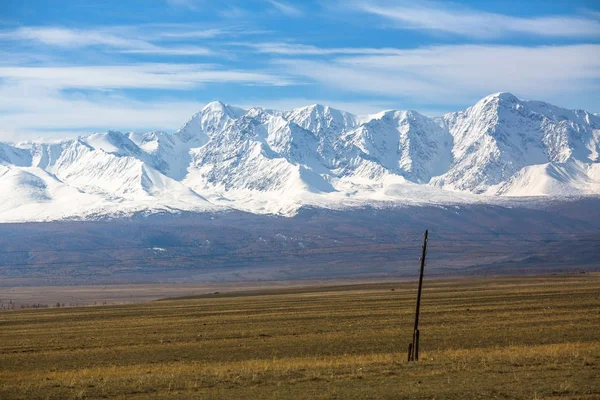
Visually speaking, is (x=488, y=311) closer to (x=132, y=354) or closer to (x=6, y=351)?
(x=132, y=354)

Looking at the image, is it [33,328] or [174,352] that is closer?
[174,352]

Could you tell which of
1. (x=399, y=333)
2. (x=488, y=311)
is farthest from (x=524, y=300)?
(x=399, y=333)

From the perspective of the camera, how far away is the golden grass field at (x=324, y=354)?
2514 centimetres

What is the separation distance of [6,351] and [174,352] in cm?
939

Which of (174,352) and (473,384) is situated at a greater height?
(473,384)

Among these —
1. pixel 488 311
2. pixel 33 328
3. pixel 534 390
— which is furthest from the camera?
pixel 33 328

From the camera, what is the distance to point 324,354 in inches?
1417

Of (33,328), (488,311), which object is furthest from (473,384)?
(33,328)

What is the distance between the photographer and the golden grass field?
25141 millimetres

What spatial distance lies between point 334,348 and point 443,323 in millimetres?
10682

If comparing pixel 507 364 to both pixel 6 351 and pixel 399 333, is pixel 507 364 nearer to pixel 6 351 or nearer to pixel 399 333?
pixel 399 333

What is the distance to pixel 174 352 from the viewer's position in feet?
131

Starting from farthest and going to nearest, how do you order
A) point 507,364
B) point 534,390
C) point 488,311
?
1. point 488,311
2. point 507,364
3. point 534,390

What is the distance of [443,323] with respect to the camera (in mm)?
46844
